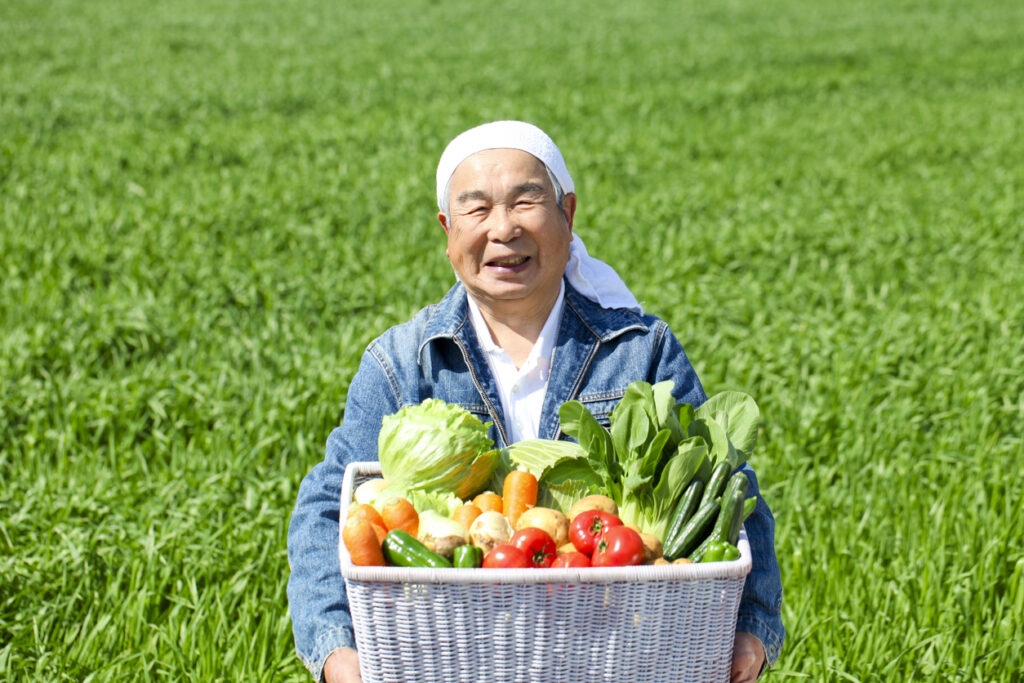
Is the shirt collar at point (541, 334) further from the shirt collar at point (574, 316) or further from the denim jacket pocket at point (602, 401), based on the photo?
the denim jacket pocket at point (602, 401)

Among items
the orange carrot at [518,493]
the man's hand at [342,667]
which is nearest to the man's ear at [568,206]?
the orange carrot at [518,493]

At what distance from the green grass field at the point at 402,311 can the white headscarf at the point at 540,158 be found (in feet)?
4.74

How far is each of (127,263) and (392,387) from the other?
4821 mm

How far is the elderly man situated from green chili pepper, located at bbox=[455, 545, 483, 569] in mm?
453

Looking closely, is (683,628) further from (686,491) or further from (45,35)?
(45,35)

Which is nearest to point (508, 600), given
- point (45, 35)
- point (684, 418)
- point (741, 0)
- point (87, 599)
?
point (684, 418)

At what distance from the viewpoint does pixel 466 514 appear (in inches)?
74.9

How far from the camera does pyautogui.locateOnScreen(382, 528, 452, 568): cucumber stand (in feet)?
5.61

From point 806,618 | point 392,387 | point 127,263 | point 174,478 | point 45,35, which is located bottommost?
point 806,618

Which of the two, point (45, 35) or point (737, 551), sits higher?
point (45, 35)

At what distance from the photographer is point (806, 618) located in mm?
3346

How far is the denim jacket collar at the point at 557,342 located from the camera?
237 centimetres

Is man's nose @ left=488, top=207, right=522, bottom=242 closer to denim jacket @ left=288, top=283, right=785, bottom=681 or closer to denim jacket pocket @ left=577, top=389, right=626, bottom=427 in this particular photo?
denim jacket @ left=288, top=283, right=785, bottom=681

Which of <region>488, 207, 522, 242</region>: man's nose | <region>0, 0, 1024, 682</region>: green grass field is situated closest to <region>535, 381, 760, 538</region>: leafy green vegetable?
<region>488, 207, 522, 242</region>: man's nose
